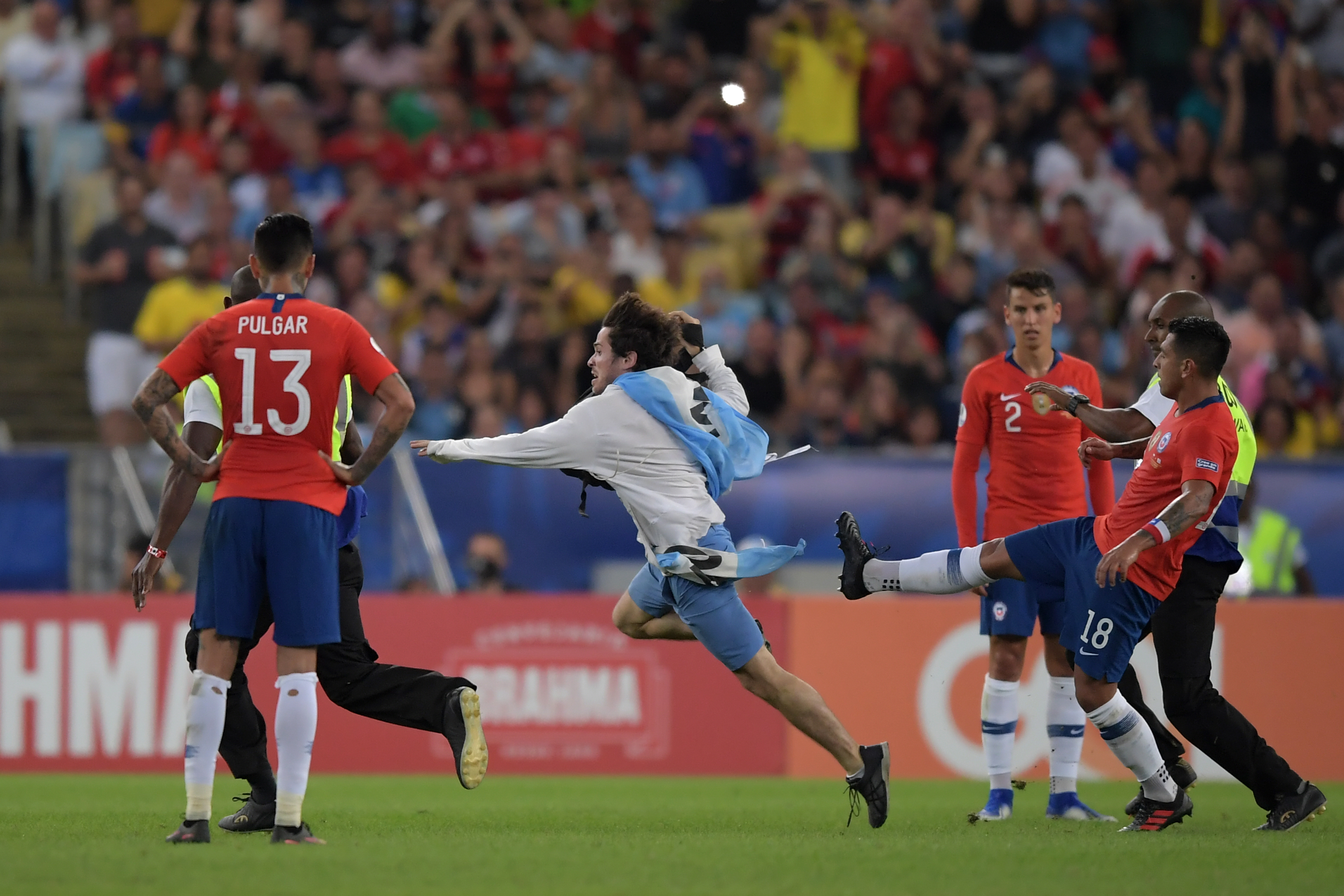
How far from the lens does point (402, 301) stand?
52.6 ft

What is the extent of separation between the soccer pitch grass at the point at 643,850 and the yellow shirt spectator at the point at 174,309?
17.9 ft

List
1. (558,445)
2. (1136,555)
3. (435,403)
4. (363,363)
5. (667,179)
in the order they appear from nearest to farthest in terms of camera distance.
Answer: (363,363)
(1136,555)
(558,445)
(435,403)
(667,179)

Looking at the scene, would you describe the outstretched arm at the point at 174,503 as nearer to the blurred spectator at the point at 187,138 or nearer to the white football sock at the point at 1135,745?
the white football sock at the point at 1135,745

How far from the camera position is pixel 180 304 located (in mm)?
15141

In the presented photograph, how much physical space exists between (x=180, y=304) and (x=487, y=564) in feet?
13.6

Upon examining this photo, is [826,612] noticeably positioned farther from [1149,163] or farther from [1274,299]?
[1149,163]

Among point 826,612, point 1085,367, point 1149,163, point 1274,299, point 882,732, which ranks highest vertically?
point 1149,163

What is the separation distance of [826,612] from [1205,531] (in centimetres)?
470

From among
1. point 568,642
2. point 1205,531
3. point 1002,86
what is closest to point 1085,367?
point 1205,531

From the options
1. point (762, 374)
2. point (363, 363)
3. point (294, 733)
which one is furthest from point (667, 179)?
point (294, 733)

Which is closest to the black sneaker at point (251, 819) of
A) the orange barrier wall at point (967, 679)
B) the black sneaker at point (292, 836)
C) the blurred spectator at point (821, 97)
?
the black sneaker at point (292, 836)

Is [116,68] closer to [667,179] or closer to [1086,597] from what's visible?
[667,179]

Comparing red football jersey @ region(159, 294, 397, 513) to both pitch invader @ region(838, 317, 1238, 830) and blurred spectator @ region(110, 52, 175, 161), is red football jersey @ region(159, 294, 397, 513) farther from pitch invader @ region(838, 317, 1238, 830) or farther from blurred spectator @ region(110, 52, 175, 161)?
blurred spectator @ region(110, 52, 175, 161)

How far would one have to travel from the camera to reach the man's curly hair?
793 centimetres
